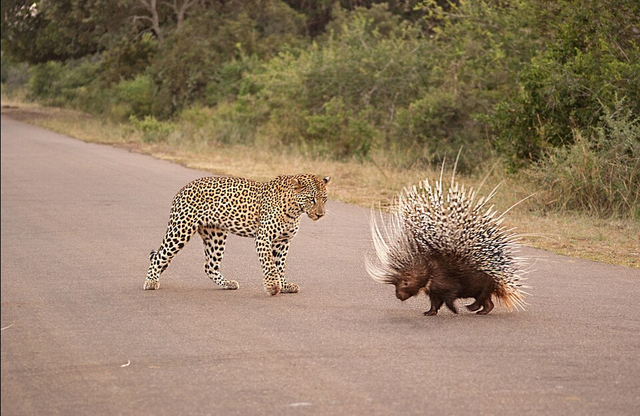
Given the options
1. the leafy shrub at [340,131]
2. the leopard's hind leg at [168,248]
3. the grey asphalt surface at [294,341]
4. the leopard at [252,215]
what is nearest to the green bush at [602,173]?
the grey asphalt surface at [294,341]

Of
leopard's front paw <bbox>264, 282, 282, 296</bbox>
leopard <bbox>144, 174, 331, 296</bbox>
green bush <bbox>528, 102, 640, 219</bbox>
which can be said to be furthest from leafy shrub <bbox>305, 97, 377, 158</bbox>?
leopard's front paw <bbox>264, 282, 282, 296</bbox>

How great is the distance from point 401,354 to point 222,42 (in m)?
30.3

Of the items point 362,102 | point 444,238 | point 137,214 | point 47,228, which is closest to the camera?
point 444,238

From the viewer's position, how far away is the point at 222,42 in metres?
35.1

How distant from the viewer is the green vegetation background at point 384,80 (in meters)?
14.0

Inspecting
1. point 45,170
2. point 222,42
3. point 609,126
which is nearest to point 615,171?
point 609,126

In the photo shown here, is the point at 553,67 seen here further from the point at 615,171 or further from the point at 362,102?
the point at 362,102

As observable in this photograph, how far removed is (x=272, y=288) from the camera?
305 inches

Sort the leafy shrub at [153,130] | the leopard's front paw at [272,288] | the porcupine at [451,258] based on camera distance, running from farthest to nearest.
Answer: the leafy shrub at [153,130], the leopard's front paw at [272,288], the porcupine at [451,258]

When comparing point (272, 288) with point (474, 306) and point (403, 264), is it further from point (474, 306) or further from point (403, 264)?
point (474, 306)

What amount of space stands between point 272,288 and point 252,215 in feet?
1.96

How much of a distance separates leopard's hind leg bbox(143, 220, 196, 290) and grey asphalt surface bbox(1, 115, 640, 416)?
0.42ft

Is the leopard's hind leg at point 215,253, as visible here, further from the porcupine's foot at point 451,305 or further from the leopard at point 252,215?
the porcupine's foot at point 451,305

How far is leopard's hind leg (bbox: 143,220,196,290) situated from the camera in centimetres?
788
